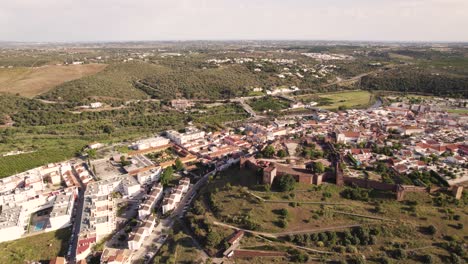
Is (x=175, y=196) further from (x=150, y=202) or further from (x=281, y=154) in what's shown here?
(x=281, y=154)

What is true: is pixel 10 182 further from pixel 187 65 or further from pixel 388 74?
pixel 388 74

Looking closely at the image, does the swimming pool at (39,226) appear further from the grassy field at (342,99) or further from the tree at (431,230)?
the grassy field at (342,99)

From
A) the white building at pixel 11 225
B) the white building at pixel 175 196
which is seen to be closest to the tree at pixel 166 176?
the white building at pixel 175 196

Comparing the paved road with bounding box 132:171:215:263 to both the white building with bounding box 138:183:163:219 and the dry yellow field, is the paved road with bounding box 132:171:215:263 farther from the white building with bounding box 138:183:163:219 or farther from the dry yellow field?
the dry yellow field

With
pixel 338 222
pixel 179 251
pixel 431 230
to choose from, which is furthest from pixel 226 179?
pixel 431 230

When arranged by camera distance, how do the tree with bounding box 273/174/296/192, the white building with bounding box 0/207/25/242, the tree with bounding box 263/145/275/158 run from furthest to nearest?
the tree with bounding box 263/145/275/158
the tree with bounding box 273/174/296/192
the white building with bounding box 0/207/25/242

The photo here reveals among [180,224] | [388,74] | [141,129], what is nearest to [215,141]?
[141,129]

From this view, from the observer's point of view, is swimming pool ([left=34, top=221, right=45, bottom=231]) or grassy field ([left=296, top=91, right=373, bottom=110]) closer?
swimming pool ([left=34, top=221, right=45, bottom=231])

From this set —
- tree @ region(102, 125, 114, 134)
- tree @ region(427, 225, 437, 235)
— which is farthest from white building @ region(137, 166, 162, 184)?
tree @ region(427, 225, 437, 235)
